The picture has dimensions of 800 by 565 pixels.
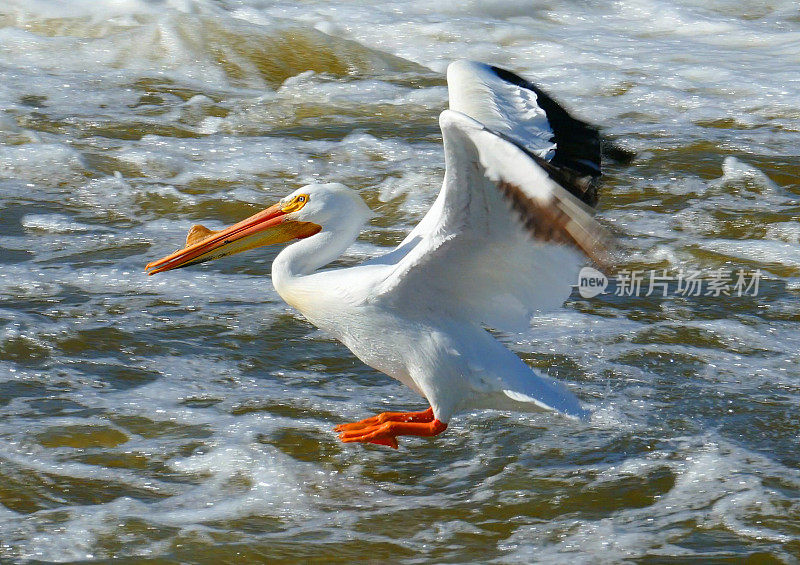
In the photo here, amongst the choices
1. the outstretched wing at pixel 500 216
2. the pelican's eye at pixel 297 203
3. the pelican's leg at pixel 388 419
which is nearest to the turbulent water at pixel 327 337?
the pelican's leg at pixel 388 419

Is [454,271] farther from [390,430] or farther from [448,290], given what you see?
[390,430]

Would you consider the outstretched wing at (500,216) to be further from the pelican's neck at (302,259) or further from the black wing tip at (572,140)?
the pelican's neck at (302,259)

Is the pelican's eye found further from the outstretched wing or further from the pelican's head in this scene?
the outstretched wing

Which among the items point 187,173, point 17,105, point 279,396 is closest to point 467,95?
point 279,396

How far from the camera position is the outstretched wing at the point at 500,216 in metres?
3.09

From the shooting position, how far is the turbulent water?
11.6 feet

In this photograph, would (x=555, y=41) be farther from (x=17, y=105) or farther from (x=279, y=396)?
(x=279, y=396)

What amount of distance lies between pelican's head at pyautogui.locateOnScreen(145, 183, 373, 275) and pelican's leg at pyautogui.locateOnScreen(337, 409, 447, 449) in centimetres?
77

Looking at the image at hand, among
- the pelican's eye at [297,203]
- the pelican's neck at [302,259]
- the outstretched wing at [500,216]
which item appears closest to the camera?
the outstretched wing at [500,216]

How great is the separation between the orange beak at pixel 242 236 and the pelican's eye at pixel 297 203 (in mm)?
37

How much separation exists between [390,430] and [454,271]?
2.05 feet

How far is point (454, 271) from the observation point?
3873 mm

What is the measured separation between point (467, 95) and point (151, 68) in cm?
564

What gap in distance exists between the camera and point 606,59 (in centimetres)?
975
